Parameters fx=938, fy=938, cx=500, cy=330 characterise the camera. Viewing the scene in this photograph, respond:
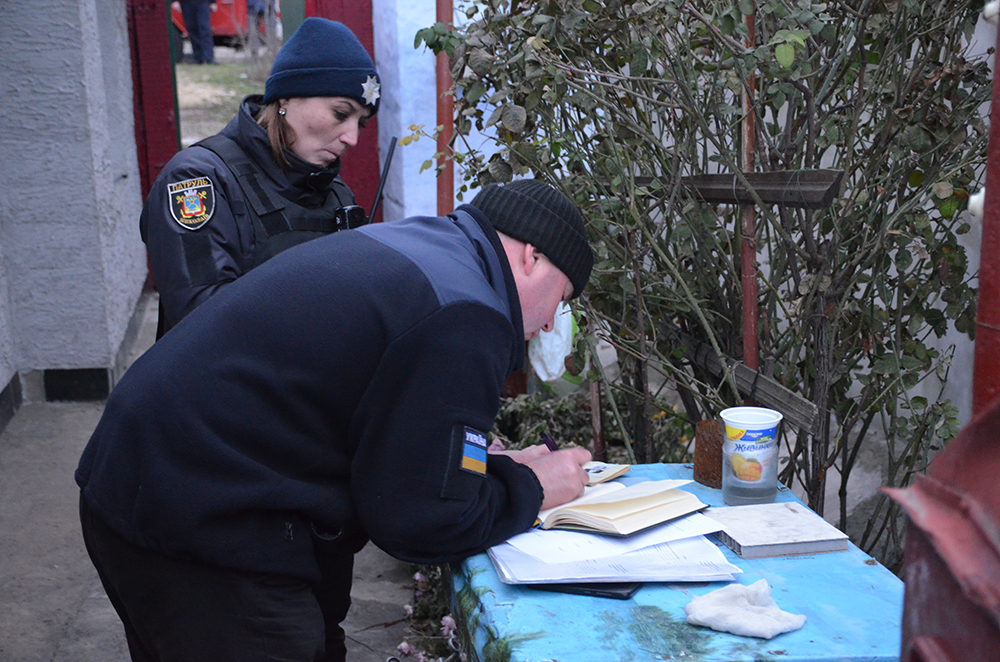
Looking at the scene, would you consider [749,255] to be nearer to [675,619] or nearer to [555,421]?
[675,619]

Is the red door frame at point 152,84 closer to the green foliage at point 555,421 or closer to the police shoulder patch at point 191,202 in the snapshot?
the green foliage at point 555,421

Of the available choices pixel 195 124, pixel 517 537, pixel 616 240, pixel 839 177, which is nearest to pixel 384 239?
pixel 517 537

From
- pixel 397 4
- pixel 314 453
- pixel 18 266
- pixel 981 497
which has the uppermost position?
→ pixel 397 4

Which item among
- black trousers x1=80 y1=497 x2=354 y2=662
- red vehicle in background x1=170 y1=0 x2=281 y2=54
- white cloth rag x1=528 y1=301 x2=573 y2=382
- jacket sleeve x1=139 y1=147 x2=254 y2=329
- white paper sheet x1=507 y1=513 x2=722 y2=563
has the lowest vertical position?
white cloth rag x1=528 y1=301 x2=573 y2=382

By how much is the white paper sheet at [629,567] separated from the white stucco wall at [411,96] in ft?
10.9

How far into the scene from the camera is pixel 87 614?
310 centimetres

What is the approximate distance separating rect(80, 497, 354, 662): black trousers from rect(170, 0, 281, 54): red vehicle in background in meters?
16.4

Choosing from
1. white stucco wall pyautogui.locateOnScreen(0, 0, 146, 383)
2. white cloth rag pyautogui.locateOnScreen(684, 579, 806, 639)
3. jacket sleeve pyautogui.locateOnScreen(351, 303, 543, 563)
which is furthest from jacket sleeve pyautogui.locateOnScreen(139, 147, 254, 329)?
white stucco wall pyautogui.locateOnScreen(0, 0, 146, 383)

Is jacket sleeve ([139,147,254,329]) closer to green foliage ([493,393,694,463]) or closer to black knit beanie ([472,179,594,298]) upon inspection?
black knit beanie ([472,179,594,298])

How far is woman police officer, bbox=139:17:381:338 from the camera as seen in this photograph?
7.59 feet

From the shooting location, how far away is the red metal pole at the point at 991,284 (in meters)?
0.95

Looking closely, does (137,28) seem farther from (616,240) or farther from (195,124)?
(195,124)

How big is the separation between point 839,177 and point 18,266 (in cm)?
420

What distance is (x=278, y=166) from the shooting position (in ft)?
8.27
